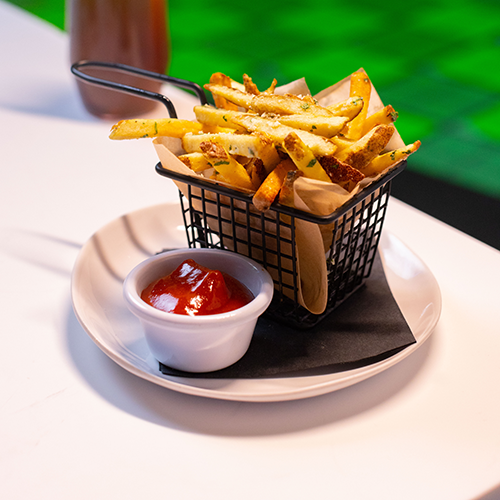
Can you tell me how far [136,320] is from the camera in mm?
912

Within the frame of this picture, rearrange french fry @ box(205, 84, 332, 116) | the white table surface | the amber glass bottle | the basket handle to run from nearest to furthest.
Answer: the white table surface < french fry @ box(205, 84, 332, 116) < the basket handle < the amber glass bottle

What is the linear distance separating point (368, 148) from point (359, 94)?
213 millimetres

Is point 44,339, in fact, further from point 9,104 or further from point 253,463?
point 9,104

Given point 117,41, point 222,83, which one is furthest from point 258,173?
point 117,41

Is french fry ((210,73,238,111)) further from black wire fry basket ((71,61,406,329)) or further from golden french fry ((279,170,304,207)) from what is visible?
golden french fry ((279,170,304,207))

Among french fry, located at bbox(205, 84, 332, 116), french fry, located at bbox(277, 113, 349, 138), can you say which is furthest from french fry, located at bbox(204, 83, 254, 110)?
french fry, located at bbox(277, 113, 349, 138)

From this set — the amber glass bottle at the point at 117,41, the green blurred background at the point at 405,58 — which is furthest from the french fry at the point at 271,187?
the green blurred background at the point at 405,58

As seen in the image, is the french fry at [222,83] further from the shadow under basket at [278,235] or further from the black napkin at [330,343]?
the black napkin at [330,343]

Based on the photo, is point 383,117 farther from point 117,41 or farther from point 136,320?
point 117,41

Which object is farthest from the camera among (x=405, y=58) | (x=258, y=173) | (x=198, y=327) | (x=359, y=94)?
(x=405, y=58)

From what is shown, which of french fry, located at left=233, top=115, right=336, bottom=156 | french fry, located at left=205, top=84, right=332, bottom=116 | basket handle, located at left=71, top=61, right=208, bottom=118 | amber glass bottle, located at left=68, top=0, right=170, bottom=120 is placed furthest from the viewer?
amber glass bottle, located at left=68, top=0, right=170, bottom=120

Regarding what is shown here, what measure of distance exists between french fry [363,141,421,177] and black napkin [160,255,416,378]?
0.24 metres

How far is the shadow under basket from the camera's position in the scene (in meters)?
0.84

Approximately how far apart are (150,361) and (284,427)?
226mm
